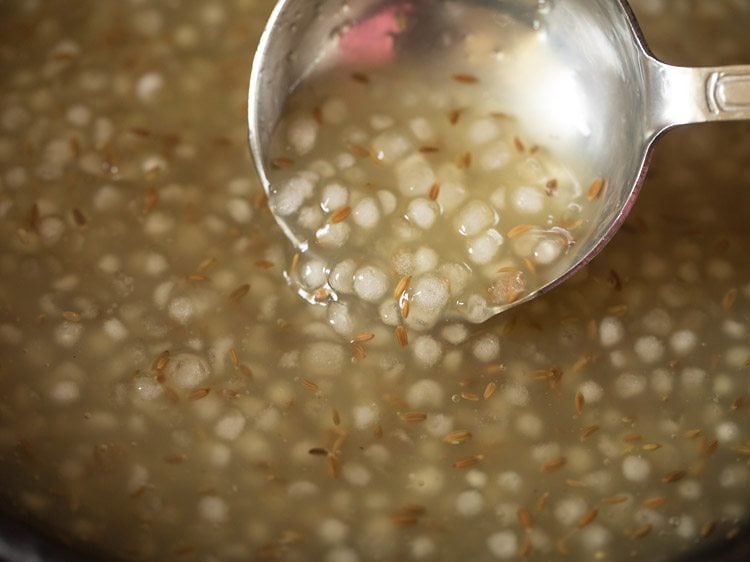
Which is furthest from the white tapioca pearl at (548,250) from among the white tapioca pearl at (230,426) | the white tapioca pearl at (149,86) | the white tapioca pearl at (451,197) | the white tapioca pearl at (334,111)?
the white tapioca pearl at (149,86)

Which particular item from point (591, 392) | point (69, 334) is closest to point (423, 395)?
point (591, 392)

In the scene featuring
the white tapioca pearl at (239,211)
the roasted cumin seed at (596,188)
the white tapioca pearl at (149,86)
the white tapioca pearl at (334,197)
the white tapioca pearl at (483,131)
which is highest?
the white tapioca pearl at (149,86)

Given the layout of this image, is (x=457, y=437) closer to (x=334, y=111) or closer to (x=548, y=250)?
(x=548, y=250)

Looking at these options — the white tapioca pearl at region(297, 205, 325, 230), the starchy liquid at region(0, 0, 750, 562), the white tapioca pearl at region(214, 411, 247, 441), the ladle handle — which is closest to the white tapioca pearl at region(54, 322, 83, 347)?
the starchy liquid at region(0, 0, 750, 562)

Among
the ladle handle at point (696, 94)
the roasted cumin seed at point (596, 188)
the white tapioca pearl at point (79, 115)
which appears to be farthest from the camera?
the white tapioca pearl at point (79, 115)

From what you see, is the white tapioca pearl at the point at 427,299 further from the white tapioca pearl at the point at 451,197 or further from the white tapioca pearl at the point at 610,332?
the white tapioca pearl at the point at 610,332
